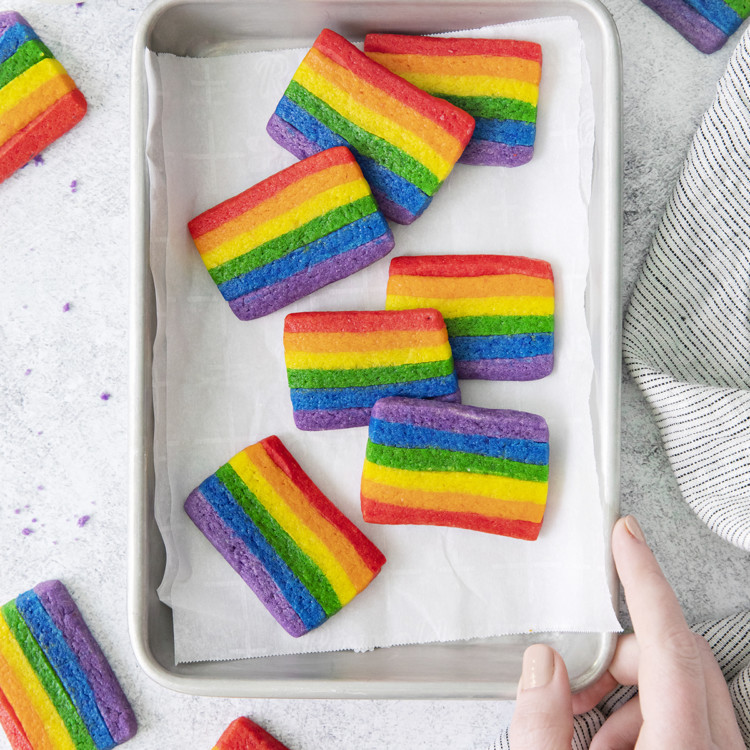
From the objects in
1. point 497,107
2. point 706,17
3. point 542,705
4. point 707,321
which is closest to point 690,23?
point 706,17

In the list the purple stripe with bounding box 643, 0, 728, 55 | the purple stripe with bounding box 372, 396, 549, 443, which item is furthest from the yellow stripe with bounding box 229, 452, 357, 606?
the purple stripe with bounding box 643, 0, 728, 55

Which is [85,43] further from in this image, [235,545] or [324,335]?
[235,545]

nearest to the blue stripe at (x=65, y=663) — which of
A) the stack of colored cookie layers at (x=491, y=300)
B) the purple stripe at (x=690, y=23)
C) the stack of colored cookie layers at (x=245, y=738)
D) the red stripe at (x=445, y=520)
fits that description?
the stack of colored cookie layers at (x=245, y=738)

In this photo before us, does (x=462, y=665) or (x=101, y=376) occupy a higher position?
(x=101, y=376)

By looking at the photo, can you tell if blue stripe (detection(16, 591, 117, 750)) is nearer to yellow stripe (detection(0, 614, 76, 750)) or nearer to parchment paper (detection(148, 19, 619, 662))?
yellow stripe (detection(0, 614, 76, 750))

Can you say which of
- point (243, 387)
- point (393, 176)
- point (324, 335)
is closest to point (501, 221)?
point (393, 176)
